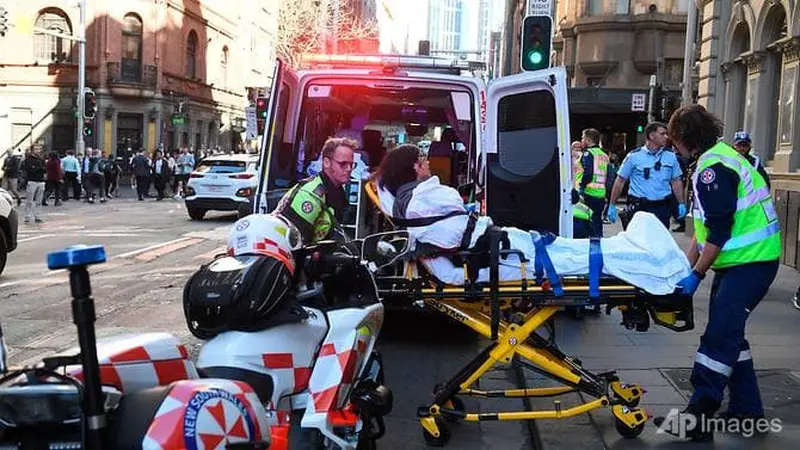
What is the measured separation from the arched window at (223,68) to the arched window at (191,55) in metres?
4.01

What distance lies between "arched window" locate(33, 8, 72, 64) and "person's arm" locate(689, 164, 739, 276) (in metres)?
39.9

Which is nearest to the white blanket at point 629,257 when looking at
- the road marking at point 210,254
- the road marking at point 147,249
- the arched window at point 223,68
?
the road marking at point 210,254

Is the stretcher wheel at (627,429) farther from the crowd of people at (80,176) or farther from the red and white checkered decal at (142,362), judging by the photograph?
the crowd of people at (80,176)

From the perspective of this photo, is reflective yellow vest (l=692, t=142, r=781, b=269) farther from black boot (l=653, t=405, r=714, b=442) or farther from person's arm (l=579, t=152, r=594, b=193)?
person's arm (l=579, t=152, r=594, b=193)

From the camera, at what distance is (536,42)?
11.3m

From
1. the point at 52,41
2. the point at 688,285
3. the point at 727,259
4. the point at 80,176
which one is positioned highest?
the point at 52,41

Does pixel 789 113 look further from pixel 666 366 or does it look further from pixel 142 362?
pixel 142 362

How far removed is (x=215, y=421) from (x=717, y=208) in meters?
3.27

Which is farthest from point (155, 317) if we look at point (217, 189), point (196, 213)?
point (196, 213)

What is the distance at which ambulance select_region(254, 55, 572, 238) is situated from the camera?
7711 mm

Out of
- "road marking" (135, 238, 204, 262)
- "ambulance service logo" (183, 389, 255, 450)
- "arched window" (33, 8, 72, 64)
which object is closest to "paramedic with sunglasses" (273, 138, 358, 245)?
"ambulance service logo" (183, 389, 255, 450)

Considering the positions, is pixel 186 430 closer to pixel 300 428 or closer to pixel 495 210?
pixel 300 428

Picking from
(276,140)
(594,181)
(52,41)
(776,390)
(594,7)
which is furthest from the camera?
(52,41)

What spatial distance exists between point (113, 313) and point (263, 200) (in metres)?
2.45
